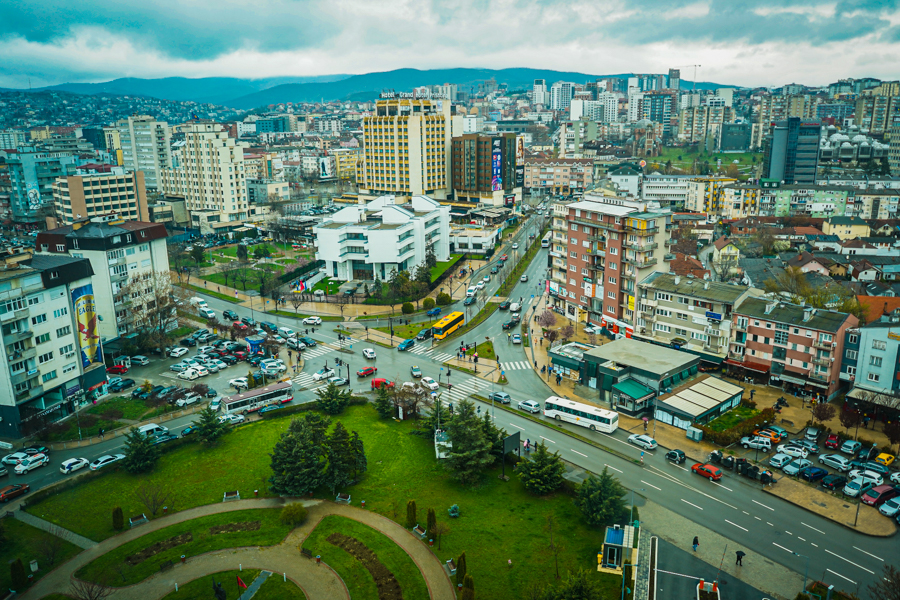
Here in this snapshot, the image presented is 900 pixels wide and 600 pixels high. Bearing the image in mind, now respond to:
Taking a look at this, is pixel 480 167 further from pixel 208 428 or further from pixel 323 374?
pixel 208 428

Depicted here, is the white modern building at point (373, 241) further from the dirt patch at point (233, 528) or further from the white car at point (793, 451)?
the white car at point (793, 451)

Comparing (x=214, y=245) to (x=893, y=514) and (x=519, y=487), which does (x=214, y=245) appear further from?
(x=893, y=514)

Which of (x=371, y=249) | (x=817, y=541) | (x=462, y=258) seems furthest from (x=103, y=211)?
(x=817, y=541)

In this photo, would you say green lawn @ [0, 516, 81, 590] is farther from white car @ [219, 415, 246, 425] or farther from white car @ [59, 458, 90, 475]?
white car @ [219, 415, 246, 425]

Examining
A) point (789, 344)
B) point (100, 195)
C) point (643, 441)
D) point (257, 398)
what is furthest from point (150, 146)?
point (789, 344)

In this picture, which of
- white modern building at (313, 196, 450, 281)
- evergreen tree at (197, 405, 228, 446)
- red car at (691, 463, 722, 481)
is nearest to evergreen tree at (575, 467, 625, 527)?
red car at (691, 463, 722, 481)

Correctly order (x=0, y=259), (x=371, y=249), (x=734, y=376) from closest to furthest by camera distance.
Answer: (x=0, y=259) < (x=734, y=376) < (x=371, y=249)

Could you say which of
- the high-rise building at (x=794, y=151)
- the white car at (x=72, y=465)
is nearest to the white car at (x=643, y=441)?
the white car at (x=72, y=465)
